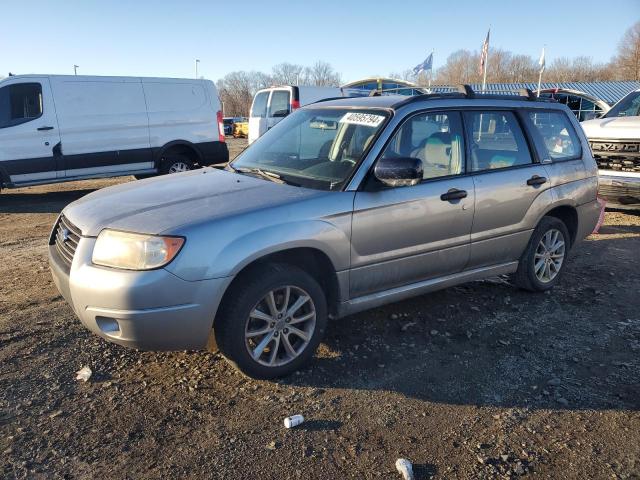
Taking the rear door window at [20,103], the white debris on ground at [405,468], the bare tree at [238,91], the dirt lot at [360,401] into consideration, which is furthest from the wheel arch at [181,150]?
the bare tree at [238,91]

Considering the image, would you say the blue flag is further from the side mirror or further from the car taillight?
the side mirror

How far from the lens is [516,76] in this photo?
Result: 80.8 metres

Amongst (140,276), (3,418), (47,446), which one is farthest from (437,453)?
(3,418)

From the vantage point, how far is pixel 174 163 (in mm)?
10594

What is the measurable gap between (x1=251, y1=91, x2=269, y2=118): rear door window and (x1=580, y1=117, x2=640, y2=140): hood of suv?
28.6 feet

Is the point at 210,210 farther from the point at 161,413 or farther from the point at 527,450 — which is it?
the point at 527,450

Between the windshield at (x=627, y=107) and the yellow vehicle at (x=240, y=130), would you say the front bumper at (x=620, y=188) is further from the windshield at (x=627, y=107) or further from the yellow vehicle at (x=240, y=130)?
the yellow vehicle at (x=240, y=130)

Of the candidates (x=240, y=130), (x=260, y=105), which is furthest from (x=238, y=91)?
(x=260, y=105)

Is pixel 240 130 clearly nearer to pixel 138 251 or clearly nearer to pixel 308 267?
pixel 308 267

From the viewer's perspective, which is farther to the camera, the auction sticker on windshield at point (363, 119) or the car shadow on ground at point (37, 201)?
the car shadow on ground at point (37, 201)

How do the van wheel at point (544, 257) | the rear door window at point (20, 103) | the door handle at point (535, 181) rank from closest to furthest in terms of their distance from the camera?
1. the door handle at point (535, 181)
2. the van wheel at point (544, 257)
3. the rear door window at point (20, 103)

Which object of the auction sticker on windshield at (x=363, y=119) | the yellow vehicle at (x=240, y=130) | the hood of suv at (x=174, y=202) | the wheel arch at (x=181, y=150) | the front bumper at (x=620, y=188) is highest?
the auction sticker on windshield at (x=363, y=119)

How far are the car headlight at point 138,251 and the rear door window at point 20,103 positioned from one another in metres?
7.42

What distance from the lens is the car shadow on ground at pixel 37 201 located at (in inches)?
356
